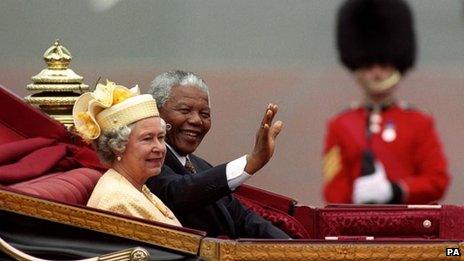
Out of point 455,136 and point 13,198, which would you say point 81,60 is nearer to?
point 455,136

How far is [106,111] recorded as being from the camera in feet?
18.9

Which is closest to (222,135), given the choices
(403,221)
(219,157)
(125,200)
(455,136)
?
(219,157)

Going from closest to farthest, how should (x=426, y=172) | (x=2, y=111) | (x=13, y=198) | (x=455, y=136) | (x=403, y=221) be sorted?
(x=13, y=198) < (x=2, y=111) < (x=403, y=221) < (x=426, y=172) < (x=455, y=136)

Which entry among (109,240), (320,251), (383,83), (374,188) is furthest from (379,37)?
(109,240)

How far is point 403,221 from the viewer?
6.62 m

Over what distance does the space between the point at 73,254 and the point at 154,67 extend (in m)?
4.89

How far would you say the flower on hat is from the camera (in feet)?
18.8

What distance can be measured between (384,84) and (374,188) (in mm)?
534

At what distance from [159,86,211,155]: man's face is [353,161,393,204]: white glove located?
6.31ft

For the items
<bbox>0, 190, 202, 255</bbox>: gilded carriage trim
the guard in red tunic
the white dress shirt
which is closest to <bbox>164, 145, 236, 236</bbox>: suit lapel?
the white dress shirt

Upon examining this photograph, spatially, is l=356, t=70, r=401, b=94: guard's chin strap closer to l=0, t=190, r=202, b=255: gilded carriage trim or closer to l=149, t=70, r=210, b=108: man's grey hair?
l=149, t=70, r=210, b=108: man's grey hair

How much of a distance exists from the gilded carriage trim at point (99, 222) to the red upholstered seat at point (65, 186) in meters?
0.07

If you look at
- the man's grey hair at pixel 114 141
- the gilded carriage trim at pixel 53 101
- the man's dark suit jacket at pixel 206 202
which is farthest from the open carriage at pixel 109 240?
the gilded carriage trim at pixel 53 101

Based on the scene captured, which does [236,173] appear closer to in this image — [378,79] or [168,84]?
[168,84]
